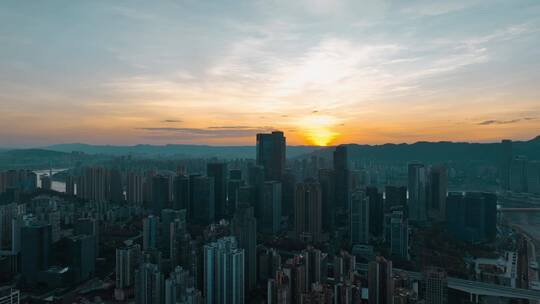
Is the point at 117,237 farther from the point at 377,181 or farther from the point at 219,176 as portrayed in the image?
the point at 377,181

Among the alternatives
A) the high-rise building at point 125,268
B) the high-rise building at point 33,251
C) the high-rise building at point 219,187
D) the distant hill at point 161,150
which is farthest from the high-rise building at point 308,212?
the distant hill at point 161,150

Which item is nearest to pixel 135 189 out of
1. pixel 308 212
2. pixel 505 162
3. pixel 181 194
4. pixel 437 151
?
pixel 181 194

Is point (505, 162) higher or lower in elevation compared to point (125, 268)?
higher

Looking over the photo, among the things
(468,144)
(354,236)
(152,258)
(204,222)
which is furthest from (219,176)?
(468,144)

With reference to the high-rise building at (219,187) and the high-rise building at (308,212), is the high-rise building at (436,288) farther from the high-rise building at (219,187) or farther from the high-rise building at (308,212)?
the high-rise building at (219,187)

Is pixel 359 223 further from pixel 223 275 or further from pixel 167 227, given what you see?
pixel 223 275

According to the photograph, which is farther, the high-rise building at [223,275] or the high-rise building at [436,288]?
the high-rise building at [223,275]
